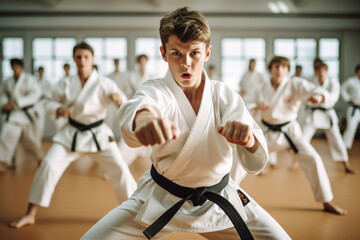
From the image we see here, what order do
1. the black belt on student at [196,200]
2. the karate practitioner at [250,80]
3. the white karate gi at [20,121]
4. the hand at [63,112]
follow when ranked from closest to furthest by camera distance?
the black belt on student at [196,200], the hand at [63,112], the white karate gi at [20,121], the karate practitioner at [250,80]

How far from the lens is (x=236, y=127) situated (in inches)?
44.5

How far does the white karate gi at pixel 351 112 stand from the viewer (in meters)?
5.86

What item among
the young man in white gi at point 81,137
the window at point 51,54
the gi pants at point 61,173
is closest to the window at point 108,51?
the window at point 51,54

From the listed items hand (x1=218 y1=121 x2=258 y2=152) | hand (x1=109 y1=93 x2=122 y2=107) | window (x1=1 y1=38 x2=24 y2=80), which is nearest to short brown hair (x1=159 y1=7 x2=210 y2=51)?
hand (x1=218 y1=121 x2=258 y2=152)

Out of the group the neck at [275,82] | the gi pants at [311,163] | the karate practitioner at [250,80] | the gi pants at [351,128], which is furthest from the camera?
the karate practitioner at [250,80]

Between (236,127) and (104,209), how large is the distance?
2.29 m

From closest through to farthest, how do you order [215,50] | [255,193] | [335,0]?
[255,193] → [335,0] → [215,50]

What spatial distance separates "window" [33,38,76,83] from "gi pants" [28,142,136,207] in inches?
269

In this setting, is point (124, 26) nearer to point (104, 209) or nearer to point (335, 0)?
point (335, 0)

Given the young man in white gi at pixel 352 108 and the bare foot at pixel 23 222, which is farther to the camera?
the young man in white gi at pixel 352 108

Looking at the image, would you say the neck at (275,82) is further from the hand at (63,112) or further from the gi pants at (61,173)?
the hand at (63,112)

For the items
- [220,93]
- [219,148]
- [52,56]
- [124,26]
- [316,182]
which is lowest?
[316,182]

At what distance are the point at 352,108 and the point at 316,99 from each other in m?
3.66

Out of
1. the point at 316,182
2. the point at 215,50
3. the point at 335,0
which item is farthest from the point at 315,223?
the point at 335,0
